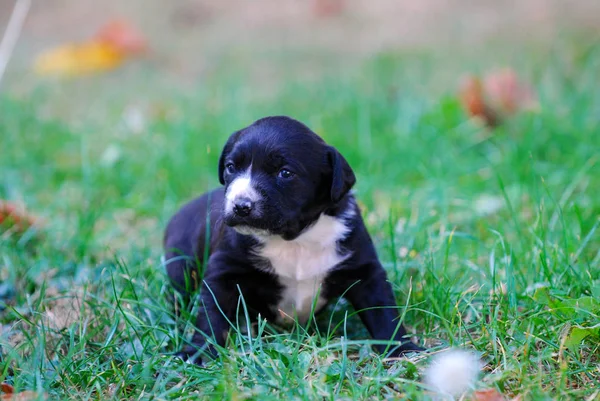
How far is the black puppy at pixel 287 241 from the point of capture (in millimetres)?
3154

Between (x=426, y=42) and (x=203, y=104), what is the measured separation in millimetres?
3568

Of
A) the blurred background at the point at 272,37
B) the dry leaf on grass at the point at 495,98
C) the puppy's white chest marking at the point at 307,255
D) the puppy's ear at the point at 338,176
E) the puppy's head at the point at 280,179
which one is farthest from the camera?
the blurred background at the point at 272,37

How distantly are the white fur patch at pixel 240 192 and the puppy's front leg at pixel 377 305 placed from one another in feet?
2.10

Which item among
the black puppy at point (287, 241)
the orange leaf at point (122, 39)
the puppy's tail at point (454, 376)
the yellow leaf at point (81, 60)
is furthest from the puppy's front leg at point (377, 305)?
the orange leaf at point (122, 39)

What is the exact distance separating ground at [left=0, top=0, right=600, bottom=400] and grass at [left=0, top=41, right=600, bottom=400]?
0.06 feet

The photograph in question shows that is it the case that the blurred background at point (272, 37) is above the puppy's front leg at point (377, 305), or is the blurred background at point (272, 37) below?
above

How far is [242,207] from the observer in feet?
10.0

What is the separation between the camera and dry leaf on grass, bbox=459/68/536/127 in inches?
258

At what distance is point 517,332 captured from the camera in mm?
3107

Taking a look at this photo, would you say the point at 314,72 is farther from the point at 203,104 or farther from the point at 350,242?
the point at 350,242

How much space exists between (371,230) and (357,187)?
3.04 ft

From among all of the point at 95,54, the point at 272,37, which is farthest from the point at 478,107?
the point at 95,54

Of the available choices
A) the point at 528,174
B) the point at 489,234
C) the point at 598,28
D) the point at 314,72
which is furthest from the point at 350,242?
the point at 598,28

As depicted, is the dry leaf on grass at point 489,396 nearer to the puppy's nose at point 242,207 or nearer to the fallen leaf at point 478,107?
the puppy's nose at point 242,207
